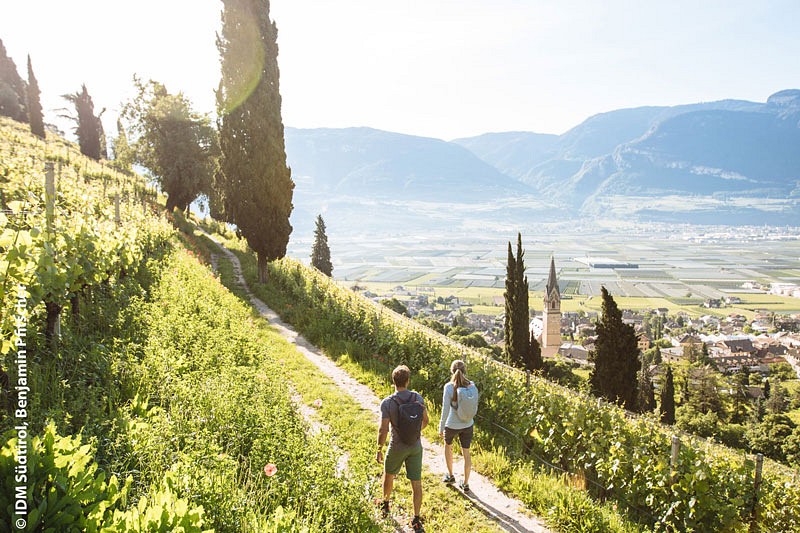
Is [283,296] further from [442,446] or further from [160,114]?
[160,114]

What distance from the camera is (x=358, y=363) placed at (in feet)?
39.1

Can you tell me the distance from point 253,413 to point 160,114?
1249 inches

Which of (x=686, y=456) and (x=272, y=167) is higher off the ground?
(x=272, y=167)

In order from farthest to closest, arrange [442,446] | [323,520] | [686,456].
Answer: [442,446] < [686,456] < [323,520]

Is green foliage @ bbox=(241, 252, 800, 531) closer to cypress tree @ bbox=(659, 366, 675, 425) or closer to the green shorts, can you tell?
the green shorts

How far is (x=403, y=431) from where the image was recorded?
212 inches

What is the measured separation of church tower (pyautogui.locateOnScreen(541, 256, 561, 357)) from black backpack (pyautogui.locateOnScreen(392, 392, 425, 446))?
50.5m

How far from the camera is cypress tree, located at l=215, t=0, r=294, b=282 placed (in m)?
20.7

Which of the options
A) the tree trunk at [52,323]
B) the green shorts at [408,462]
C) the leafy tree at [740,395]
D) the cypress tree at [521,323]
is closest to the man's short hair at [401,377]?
the green shorts at [408,462]

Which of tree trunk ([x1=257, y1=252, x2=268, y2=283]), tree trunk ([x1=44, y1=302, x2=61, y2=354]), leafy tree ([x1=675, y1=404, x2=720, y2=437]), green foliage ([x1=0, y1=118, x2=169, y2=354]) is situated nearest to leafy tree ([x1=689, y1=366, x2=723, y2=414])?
leafy tree ([x1=675, y1=404, x2=720, y2=437])

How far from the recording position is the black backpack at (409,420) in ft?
17.6

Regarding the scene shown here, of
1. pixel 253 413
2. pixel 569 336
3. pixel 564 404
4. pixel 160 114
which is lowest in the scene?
pixel 569 336

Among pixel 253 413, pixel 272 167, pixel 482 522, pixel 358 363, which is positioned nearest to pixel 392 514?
pixel 482 522

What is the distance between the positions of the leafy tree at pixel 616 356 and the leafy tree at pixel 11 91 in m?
59.8
